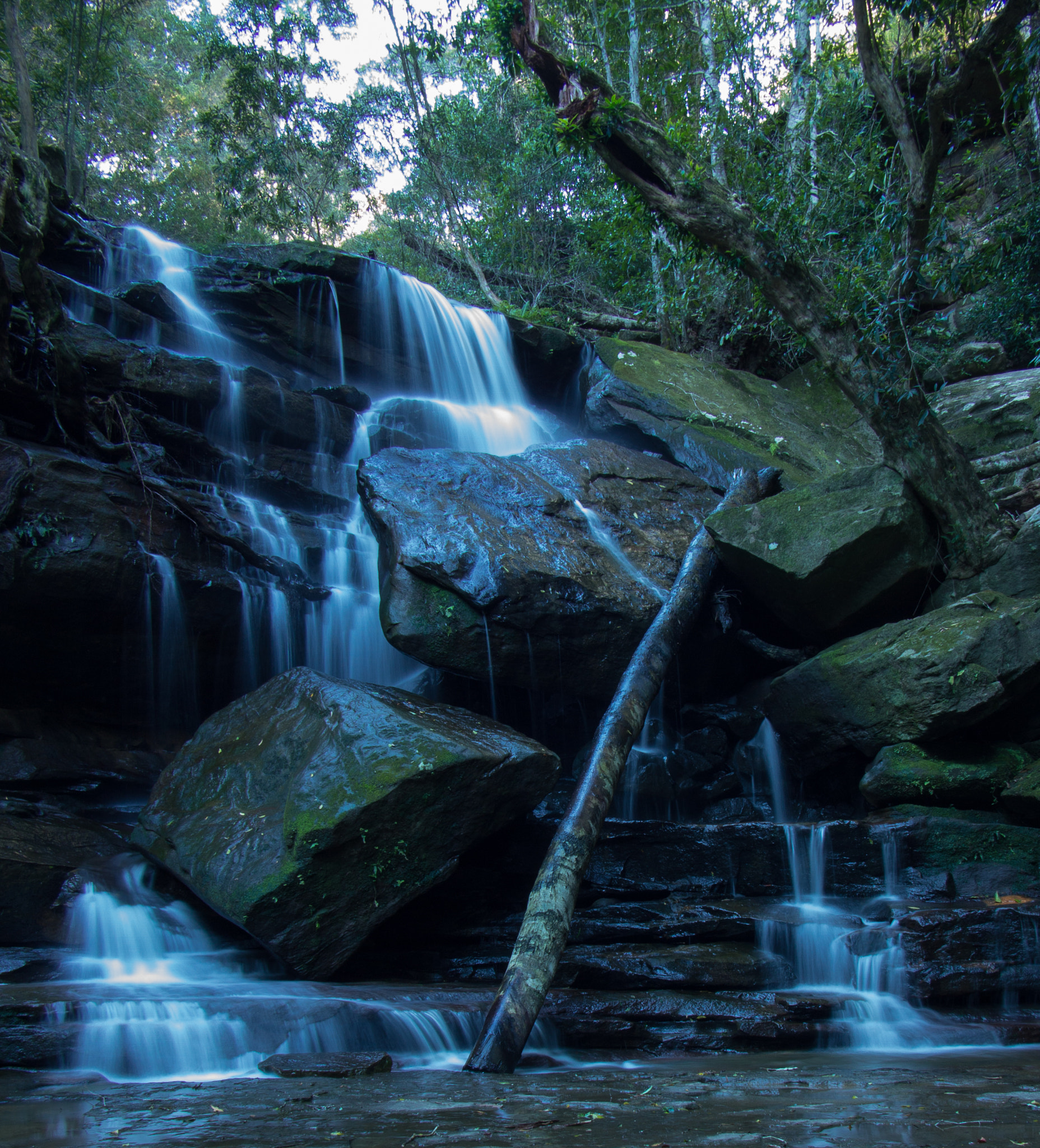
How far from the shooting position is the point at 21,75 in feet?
35.4

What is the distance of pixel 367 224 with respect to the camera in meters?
33.5

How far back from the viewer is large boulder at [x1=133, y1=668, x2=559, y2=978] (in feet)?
15.4

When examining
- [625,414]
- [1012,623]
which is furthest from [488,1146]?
[625,414]

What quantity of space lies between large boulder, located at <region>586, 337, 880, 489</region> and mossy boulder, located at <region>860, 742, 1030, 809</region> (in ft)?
14.7

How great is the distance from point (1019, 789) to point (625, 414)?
23.0ft

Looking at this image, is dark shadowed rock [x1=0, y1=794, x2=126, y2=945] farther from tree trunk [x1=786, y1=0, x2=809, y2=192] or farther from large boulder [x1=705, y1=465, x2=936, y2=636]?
tree trunk [x1=786, y1=0, x2=809, y2=192]

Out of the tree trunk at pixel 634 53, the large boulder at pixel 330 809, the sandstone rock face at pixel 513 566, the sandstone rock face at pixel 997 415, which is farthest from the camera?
the tree trunk at pixel 634 53

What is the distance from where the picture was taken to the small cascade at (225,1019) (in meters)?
3.81

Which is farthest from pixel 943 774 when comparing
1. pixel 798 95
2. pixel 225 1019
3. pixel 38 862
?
pixel 798 95

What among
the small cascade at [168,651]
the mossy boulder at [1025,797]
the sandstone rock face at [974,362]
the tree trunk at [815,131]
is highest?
the tree trunk at [815,131]

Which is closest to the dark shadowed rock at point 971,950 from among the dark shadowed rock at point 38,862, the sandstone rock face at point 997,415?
the dark shadowed rock at point 38,862

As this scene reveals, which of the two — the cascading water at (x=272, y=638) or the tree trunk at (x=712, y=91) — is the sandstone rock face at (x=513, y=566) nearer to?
the cascading water at (x=272, y=638)

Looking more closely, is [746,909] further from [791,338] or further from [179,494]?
[791,338]

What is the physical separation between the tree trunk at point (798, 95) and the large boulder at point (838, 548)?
5270 mm
